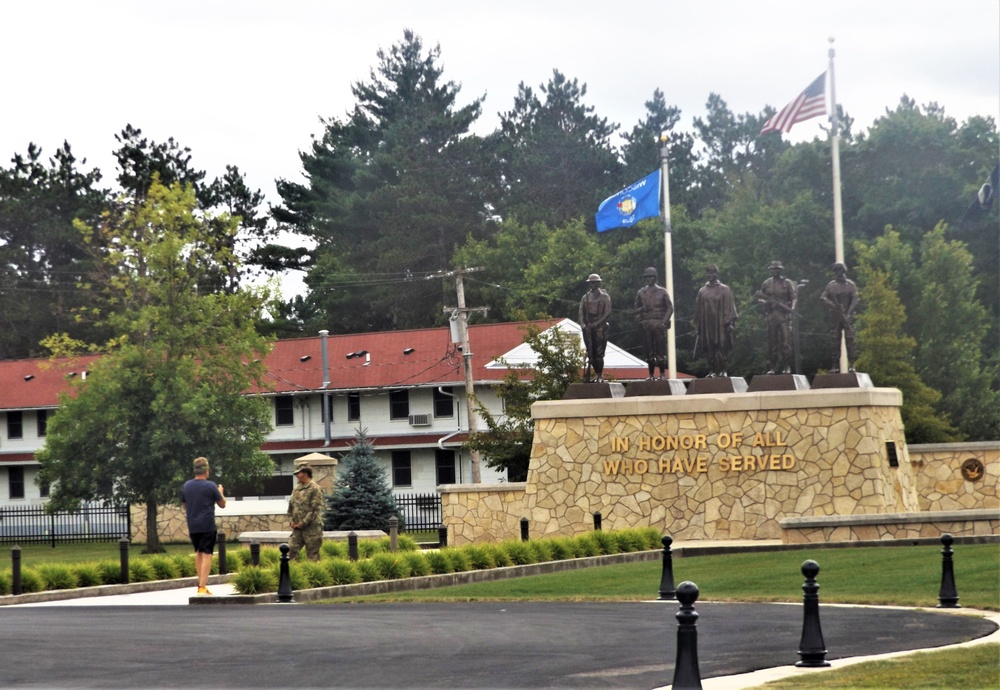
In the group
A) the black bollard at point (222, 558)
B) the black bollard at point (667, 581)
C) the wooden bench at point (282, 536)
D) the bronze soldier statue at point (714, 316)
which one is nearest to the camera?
the black bollard at point (667, 581)

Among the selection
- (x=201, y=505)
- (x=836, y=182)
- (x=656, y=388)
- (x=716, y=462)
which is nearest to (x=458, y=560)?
(x=201, y=505)

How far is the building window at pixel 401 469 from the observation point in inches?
2362

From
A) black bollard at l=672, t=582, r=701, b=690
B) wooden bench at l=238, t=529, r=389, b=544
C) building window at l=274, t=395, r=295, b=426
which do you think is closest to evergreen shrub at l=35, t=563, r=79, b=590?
wooden bench at l=238, t=529, r=389, b=544

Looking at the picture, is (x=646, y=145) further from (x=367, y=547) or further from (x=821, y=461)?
(x=367, y=547)

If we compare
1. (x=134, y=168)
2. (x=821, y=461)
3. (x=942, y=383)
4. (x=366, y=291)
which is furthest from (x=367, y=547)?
(x=134, y=168)

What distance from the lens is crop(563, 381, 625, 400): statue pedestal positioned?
3369cm

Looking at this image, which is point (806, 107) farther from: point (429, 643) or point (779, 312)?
point (429, 643)

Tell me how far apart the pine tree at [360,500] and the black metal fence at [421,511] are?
15.1 ft

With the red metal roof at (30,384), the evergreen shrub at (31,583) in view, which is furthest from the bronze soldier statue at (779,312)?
the red metal roof at (30,384)

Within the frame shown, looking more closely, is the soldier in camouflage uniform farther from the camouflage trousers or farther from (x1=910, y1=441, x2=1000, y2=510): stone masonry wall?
(x1=910, y1=441, x2=1000, y2=510): stone masonry wall

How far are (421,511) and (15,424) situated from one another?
79.6 ft

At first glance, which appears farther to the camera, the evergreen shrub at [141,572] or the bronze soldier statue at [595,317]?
the bronze soldier statue at [595,317]

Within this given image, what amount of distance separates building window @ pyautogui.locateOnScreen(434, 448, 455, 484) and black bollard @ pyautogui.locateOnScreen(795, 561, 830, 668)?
4741 cm

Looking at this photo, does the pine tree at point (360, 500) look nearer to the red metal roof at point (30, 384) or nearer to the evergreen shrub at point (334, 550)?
the evergreen shrub at point (334, 550)
